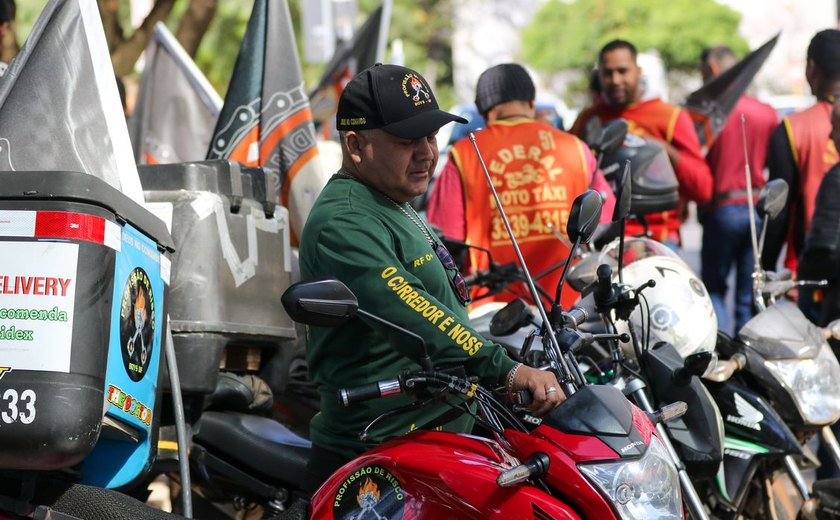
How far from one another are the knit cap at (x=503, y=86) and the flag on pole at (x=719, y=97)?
2835 millimetres

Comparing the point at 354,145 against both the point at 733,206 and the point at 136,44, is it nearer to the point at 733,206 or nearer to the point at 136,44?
the point at 733,206

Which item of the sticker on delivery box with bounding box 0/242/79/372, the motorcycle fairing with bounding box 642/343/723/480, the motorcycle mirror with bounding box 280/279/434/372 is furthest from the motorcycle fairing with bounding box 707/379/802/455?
the sticker on delivery box with bounding box 0/242/79/372

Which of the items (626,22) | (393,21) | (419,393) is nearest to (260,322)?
(419,393)

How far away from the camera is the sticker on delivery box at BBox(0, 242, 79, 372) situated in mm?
3541

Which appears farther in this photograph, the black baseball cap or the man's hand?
the black baseball cap

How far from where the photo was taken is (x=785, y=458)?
4.90 m

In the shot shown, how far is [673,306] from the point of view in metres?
4.91

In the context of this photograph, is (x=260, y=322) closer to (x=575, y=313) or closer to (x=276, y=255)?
(x=276, y=255)

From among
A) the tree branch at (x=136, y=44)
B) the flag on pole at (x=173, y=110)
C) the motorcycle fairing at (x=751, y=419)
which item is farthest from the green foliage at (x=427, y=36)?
the motorcycle fairing at (x=751, y=419)

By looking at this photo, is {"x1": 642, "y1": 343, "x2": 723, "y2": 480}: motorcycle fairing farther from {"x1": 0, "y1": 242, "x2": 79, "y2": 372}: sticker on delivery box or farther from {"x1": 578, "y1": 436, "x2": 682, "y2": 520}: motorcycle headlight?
{"x1": 0, "y1": 242, "x2": 79, "y2": 372}: sticker on delivery box

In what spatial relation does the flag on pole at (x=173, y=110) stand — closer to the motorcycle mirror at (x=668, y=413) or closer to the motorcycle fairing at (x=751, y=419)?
the motorcycle fairing at (x=751, y=419)

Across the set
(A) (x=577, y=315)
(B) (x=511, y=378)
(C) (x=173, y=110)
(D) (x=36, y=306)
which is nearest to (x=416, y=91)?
(A) (x=577, y=315)

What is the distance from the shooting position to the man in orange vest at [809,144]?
7738mm

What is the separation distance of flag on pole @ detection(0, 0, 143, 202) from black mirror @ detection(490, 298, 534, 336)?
4.15 ft
